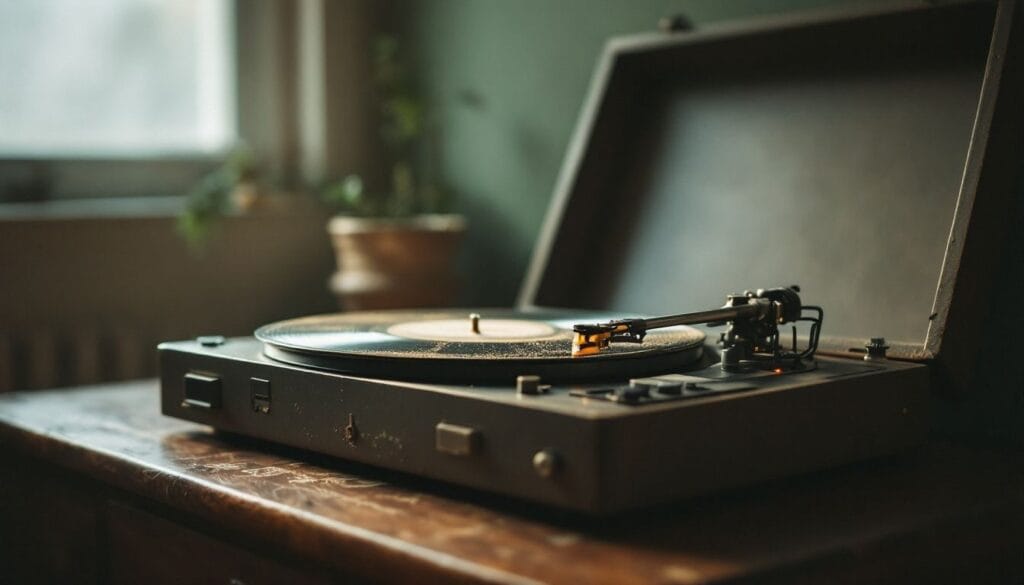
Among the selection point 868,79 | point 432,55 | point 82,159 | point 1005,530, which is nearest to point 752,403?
point 1005,530

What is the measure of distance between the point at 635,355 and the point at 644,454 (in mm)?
171

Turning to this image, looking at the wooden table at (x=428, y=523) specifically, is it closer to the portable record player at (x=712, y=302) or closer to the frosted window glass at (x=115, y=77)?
the portable record player at (x=712, y=302)

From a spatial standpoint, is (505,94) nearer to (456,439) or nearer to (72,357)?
(72,357)

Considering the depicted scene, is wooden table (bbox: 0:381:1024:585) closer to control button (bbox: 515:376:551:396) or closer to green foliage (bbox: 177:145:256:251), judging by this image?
control button (bbox: 515:376:551:396)

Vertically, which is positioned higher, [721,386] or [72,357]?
[721,386]

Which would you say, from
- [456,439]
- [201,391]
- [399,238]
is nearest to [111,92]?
[399,238]

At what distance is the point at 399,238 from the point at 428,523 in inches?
42.3

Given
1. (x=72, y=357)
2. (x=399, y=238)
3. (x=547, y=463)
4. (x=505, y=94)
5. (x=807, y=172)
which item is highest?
(x=505, y=94)

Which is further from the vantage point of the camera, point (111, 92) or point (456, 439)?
point (111, 92)

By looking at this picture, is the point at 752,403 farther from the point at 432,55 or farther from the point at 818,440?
the point at 432,55

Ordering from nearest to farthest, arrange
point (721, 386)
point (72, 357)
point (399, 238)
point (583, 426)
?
point (583, 426) → point (721, 386) → point (399, 238) → point (72, 357)

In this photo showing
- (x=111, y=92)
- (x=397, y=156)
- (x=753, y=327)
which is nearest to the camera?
(x=753, y=327)

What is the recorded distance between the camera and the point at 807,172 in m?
1.43

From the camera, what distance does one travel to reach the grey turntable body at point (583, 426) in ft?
2.77
